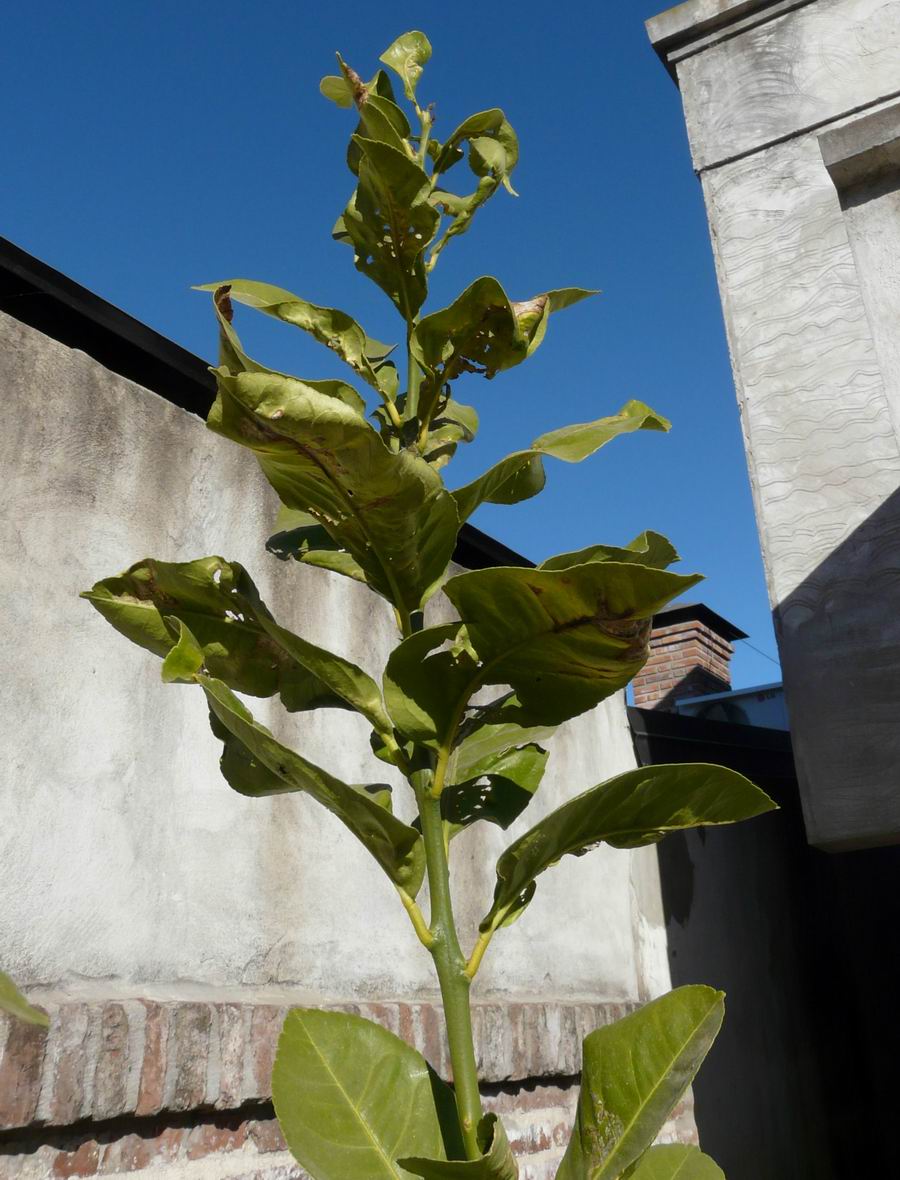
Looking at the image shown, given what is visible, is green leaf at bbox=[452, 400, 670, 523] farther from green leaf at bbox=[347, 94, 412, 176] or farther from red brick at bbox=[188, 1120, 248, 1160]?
red brick at bbox=[188, 1120, 248, 1160]

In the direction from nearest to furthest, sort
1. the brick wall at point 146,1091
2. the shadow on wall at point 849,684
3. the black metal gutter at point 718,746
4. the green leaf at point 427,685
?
the green leaf at point 427,685
the brick wall at point 146,1091
the shadow on wall at point 849,684
the black metal gutter at point 718,746

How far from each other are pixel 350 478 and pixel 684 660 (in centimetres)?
695

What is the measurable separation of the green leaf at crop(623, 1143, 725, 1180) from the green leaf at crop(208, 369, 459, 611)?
0.59 metres

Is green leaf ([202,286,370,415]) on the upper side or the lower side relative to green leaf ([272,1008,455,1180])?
upper

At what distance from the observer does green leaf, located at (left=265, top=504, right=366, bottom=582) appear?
1.22 m

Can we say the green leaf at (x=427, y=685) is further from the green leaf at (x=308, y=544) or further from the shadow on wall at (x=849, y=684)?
the shadow on wall at (x=849, y=684)

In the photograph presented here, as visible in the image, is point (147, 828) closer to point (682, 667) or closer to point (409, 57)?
point (409, 57)

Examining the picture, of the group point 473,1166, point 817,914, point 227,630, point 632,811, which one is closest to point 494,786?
point 632,811

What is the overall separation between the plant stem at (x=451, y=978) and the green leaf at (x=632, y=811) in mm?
42

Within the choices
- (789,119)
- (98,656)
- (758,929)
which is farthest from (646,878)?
(789,119)

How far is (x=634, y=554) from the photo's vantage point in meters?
0.97

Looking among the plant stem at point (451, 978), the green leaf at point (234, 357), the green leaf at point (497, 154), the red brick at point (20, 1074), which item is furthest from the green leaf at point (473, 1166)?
the green leaf at point (497, 154)

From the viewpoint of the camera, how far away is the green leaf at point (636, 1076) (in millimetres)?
863

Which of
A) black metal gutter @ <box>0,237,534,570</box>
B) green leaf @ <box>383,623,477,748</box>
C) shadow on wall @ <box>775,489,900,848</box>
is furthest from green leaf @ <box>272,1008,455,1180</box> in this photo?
shadow on wall @ <box>775,489,900,848</box>
